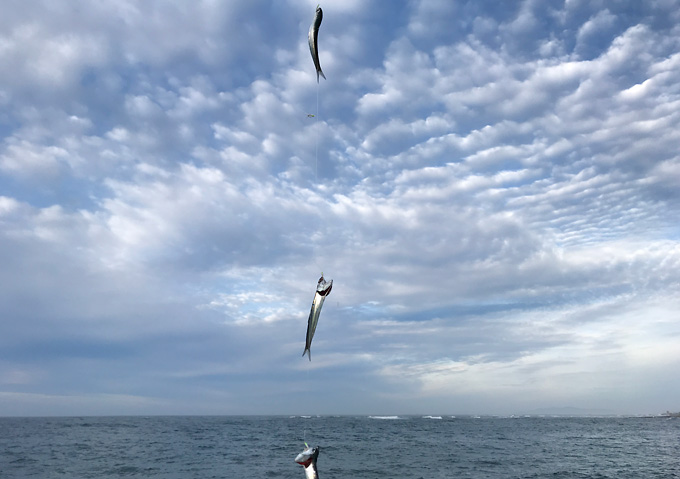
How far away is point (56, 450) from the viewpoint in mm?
59125

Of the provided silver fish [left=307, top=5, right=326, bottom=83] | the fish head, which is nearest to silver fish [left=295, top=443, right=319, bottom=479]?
the fish head

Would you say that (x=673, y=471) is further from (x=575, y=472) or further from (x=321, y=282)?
(x=321, y=282)

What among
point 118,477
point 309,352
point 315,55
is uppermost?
point 315,55

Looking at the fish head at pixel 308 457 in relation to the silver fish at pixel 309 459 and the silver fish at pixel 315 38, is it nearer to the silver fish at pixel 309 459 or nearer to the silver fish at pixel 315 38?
the silver fish at pixel 309 459

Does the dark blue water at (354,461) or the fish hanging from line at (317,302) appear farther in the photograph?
the dark blue water at (354,461)

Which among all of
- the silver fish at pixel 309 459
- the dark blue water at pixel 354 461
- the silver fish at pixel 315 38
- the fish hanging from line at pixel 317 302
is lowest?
the dark blue water at pixel 354 461

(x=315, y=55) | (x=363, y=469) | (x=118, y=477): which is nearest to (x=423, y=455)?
(x=363, y=469)

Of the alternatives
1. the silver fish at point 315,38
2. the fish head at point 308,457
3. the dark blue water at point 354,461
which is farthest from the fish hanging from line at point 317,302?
the dark blue water at point 354,461

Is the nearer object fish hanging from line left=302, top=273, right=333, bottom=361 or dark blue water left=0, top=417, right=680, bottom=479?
fish hanging from line left=302, top=273, right=333, bottom=361

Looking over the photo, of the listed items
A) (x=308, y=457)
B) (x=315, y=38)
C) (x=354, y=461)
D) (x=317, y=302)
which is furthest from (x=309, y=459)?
(x=354, y=461)

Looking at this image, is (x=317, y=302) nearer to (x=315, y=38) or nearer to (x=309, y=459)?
(x=309, y=459)

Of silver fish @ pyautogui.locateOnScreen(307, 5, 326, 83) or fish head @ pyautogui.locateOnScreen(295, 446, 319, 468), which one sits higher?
silver fish @ pyautogui.locateOnScreen(307, 5, 326, 83)

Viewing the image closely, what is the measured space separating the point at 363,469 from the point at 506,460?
647 inches

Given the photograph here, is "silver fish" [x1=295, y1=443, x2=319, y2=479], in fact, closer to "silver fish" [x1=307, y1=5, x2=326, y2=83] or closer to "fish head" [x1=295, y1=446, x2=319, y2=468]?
"fish head" [x1=295, y1=446, x2=319, y2=468]
